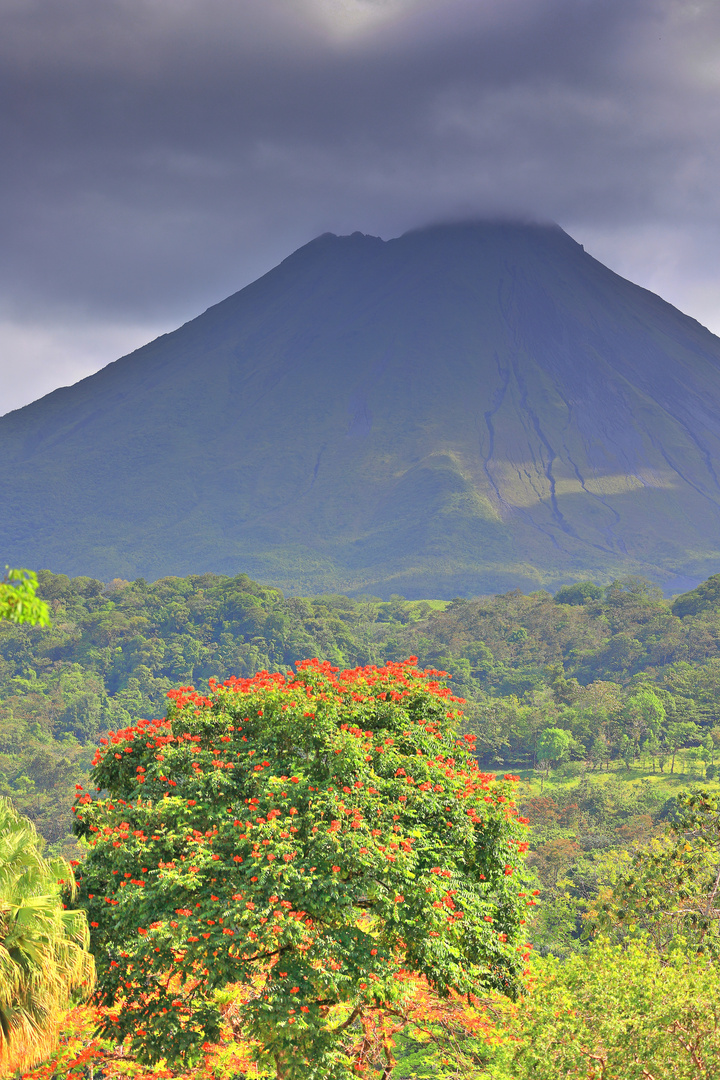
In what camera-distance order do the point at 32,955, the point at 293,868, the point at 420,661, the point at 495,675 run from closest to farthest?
the point at 32,955, the point at 293,868, the point at 495,675, the point at 420,661

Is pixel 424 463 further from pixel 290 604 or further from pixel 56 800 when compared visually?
pixel 56 800

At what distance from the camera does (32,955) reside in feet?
25.0

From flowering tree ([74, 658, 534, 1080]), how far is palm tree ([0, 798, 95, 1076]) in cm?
60

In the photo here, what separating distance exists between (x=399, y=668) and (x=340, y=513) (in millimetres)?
171256

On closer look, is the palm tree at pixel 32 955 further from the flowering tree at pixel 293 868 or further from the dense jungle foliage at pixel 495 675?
the dense jungle foliage at pixel 495 675

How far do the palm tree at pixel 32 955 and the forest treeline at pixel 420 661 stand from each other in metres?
37.1

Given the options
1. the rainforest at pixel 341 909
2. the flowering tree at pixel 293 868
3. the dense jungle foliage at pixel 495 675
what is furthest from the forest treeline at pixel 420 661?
the flowering tree at pixel 293 868

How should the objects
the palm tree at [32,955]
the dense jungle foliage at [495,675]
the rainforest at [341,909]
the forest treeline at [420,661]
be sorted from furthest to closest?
the forest treeline at [420,661]
the dense jungle foliage at [495,675]
the rainforest at [341,909]
the palm tree at [32,955]

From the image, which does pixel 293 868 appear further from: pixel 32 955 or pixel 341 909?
pixel 32 955

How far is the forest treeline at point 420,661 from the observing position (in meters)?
52.4

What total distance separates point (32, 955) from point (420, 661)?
68153 mm

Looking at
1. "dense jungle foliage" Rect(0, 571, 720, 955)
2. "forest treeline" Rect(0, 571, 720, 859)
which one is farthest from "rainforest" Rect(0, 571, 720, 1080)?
"forest treeline" Rect(0, 571, 720, 859)

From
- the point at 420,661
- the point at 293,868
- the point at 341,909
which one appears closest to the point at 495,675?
the point at 420,661

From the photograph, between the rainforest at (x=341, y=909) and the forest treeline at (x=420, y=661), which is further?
the forest treeline at (x=420, y=661)
